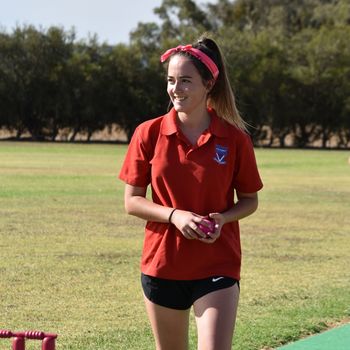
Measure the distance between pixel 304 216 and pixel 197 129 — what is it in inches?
543

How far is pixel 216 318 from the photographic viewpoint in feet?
14.4

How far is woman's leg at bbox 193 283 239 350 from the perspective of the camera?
436 cm

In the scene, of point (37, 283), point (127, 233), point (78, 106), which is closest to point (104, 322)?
point (37, 283)

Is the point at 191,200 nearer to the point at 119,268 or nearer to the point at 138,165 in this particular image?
the point at 138,165

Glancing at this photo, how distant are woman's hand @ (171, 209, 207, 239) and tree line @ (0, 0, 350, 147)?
56.1m

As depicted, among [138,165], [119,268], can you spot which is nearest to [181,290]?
[138,165]

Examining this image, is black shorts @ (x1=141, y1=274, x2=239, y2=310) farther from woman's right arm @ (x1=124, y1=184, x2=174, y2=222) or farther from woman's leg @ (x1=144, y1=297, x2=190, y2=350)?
woman's right arm @ (x1=124, y1=184, x2=174, y2=222)

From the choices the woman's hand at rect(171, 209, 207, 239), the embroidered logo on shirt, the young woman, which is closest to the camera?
the woman's hand at rect(171, 209, 207, 239)

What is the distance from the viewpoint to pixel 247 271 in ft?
36.8

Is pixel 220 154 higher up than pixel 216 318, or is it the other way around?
pixel 220 154

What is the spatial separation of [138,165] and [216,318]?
854 millimetres

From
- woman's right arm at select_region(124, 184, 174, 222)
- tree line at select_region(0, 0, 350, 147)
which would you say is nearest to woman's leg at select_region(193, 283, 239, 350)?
woman's right arm at select_region(124, 184, 174, 222)

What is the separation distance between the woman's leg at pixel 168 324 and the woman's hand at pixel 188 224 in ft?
1.37

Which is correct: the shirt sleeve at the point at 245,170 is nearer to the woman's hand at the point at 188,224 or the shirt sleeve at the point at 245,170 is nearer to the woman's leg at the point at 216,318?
the woman's hand at the point at 188,224
